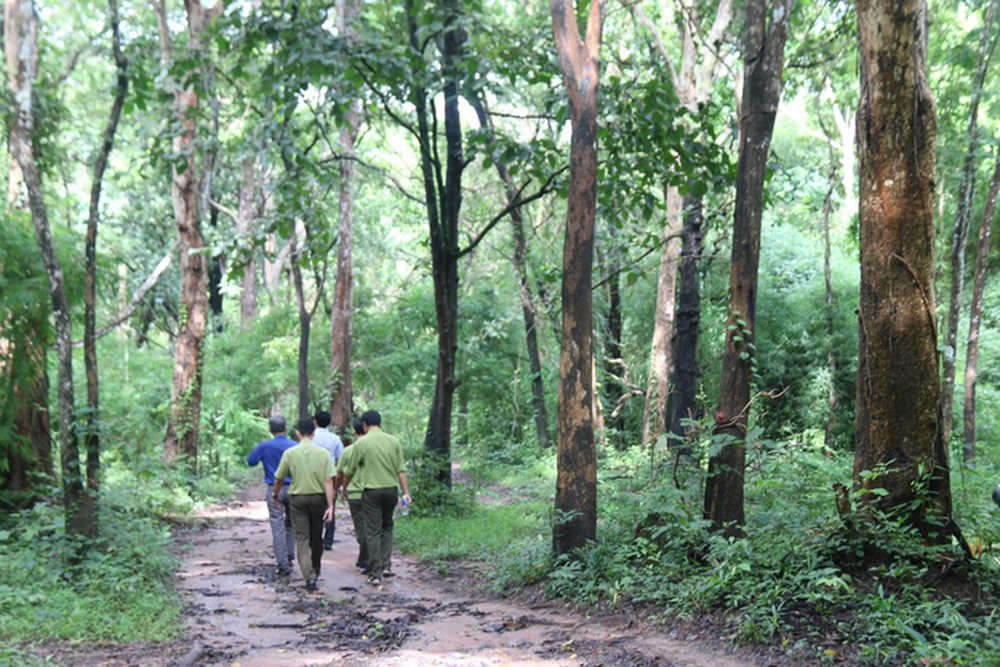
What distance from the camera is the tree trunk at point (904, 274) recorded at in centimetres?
647

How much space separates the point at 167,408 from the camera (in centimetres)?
1930

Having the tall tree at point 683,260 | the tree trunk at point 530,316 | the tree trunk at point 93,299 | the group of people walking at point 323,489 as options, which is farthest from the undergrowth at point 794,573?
the tree trunk at point 530,316

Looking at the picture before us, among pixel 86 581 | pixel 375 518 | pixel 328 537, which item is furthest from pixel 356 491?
pixel 86 581

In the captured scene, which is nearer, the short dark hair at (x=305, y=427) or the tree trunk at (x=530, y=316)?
the short dark hair at (x=305, y=427)

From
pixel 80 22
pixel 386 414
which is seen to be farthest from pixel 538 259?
pixel 80 22

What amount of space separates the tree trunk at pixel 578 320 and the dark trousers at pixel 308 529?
2.87 meters

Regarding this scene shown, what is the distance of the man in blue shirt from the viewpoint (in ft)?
34.8

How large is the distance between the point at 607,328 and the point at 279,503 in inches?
593

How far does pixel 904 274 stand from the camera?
653 centimetres

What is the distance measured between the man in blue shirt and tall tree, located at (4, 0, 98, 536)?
2.09m

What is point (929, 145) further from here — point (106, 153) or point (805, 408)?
point (805, 408)

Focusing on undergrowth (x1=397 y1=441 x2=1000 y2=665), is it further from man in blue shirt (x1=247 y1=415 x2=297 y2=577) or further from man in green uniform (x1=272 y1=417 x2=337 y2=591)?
man in blue shirt (x1=247 y1=415 x2=297 y2=577)

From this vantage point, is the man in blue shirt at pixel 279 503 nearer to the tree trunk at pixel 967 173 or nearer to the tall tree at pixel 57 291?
the tall tree at pixel 57 291

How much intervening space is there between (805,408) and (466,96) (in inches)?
514
